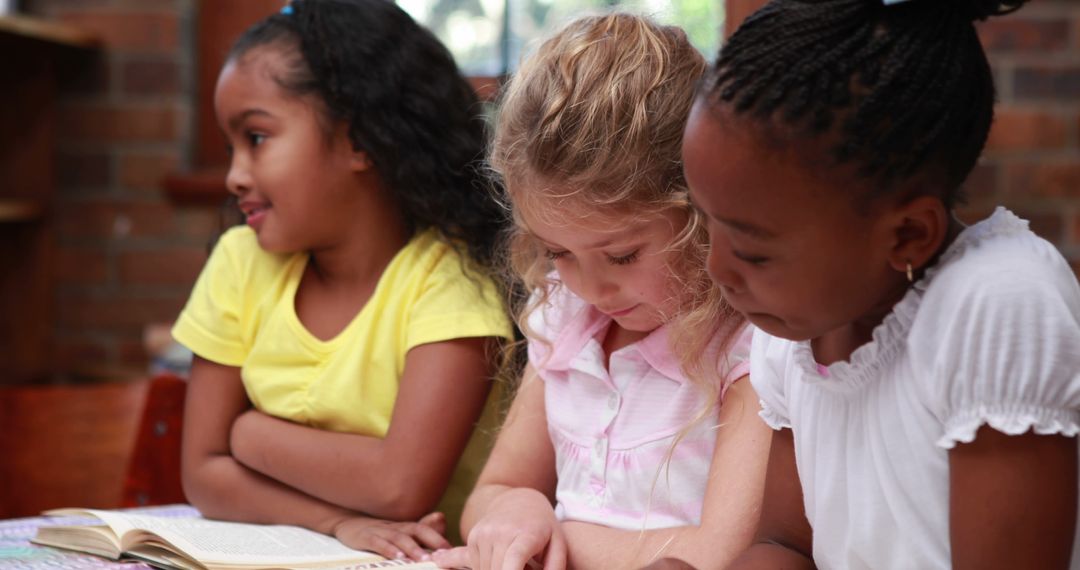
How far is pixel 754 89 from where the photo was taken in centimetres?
74

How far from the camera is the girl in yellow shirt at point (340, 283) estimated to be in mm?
1281

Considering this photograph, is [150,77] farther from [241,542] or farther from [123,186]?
[241,542]

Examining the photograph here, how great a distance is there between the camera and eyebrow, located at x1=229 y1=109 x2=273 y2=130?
1355 millimetres

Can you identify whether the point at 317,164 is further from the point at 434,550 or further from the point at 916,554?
the point at 916,554

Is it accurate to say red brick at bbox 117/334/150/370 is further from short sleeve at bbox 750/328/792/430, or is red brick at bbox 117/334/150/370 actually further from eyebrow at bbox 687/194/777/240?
eyebrow at bbox 687/194/777/240

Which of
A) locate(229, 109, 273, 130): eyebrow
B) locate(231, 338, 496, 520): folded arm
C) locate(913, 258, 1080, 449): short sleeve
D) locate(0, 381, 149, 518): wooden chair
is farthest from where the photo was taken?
locate(0, 381, 149, 518): wooden chair

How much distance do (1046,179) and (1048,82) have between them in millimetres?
190

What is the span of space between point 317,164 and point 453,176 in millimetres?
155

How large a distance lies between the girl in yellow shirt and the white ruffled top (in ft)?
1.64

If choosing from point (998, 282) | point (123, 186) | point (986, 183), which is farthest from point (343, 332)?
point (123, 186)

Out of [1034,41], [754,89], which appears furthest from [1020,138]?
[754,89]

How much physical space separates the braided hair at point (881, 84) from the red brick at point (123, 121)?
2.27 m

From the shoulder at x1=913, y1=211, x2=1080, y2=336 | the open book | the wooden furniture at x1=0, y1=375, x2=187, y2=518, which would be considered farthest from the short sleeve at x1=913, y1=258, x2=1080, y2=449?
the wooden furniture at x1=0, y1=375, x2=187, y2=518

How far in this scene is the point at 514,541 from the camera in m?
1.00
